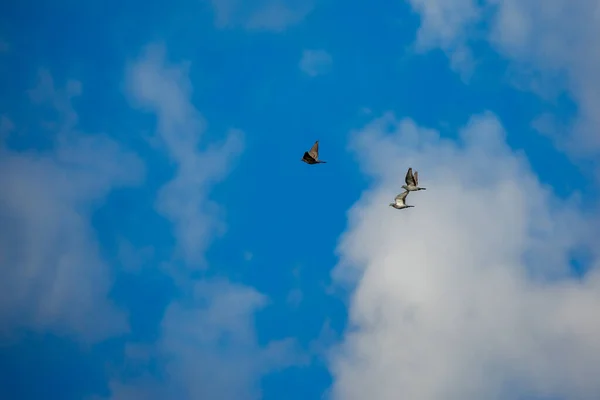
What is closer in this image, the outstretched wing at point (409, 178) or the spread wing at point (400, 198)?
the outstretched wing at point (409, 178)

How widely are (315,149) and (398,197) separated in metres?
11.4

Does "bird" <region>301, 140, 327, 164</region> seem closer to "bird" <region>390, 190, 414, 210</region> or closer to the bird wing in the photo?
the bird wing

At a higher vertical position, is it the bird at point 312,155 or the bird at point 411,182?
the bird at point 312,155

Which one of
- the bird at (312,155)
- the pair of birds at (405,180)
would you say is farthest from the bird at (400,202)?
the bird at (312,155)

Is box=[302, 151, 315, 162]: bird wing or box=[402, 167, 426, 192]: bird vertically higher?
box=[302, 151, 315, 162]: bird wing

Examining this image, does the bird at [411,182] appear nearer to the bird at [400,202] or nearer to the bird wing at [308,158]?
the bird at [400,202]

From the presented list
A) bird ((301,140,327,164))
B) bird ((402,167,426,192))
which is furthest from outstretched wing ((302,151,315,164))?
bird ((402,167,426,192))

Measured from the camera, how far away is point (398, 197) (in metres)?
92.6

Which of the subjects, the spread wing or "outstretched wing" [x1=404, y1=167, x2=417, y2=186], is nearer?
"outstretched wing" [x1=404, y1=167, x2=417, y2=186]

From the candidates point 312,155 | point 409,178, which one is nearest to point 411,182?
point 409,178

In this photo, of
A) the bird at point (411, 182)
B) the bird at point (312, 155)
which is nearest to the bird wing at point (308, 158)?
the bird at point (312, 155)

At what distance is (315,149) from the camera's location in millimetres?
90500

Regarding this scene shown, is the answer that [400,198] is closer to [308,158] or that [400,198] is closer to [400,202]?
[400,202]

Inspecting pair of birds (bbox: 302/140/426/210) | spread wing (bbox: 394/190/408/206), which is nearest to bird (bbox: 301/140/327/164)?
pair of birds (bbox: 302/140/426/210)
